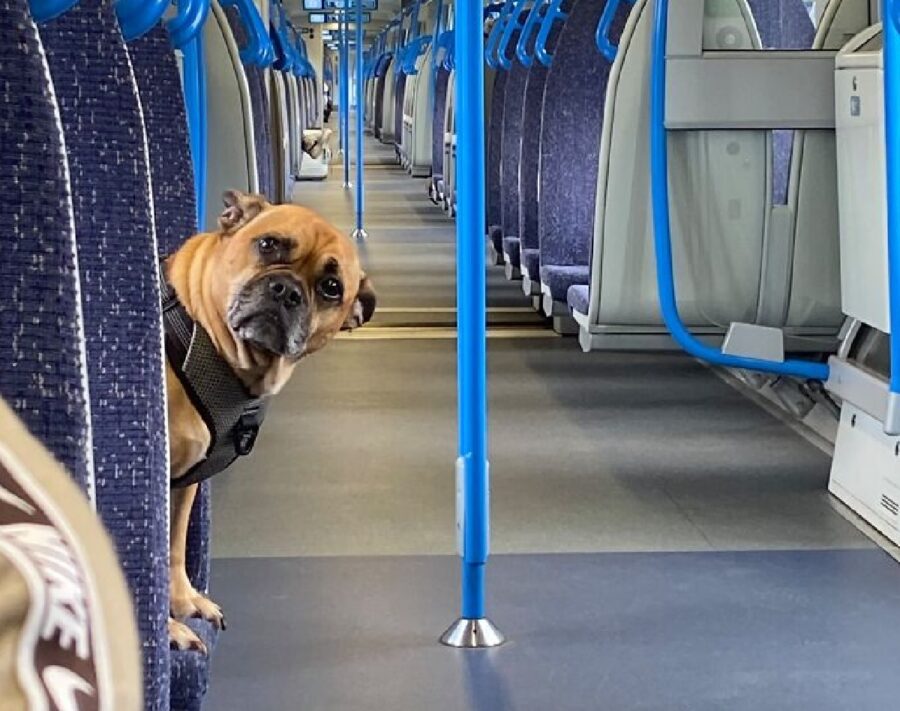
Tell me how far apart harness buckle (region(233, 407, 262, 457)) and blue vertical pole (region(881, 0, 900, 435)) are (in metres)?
1.74

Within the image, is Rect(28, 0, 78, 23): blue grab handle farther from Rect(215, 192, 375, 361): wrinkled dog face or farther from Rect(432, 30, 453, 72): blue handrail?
Rect(432, 30, 453, 72): blue handrail

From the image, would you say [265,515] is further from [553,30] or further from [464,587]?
[553,30]

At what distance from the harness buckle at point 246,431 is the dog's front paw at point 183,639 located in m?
0.29

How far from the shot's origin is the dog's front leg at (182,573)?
71.4 inches

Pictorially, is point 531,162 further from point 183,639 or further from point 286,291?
point 183,639

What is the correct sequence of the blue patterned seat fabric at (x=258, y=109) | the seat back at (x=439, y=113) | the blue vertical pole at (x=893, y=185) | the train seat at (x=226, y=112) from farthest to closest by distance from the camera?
the seat back at (x=439, y=113), the blue patterned seat fabric at (x=258, y=109), the train seat at (x=226, y=112), the blue vertical pole at (x=893, y=185)

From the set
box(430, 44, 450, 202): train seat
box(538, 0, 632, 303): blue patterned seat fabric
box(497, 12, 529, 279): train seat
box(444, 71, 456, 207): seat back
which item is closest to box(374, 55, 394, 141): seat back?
box(430, 44, 450, 202): train seat

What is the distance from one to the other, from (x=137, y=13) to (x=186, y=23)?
27.9 inches

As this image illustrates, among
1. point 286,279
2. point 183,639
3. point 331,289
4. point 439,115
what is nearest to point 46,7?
point 183,639

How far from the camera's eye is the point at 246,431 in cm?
195

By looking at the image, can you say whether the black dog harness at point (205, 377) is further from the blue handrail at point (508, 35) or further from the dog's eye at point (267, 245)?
the blue handrail at point (508, 35)

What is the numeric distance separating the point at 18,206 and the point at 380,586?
2.24 m

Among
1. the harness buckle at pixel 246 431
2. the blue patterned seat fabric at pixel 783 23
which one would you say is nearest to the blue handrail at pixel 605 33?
the blue patterned seat fabric at pixel 783 23

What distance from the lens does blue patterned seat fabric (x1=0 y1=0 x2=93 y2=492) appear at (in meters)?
0.89
